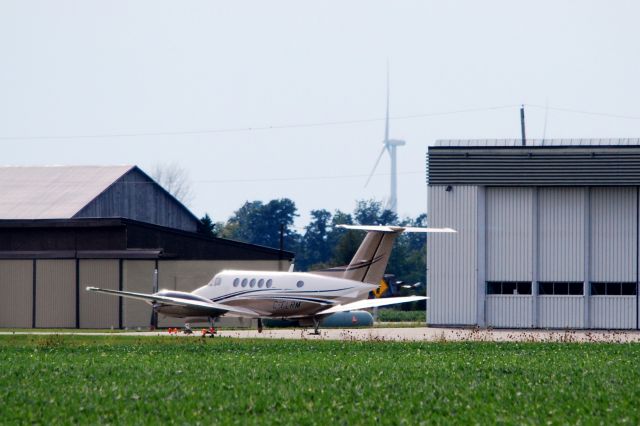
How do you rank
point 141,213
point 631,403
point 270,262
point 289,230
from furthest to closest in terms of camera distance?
point 289,230, point 141,213, point 270,262, point 631,403

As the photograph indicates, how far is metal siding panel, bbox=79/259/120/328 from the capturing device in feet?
208

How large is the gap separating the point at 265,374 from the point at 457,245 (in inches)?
1294

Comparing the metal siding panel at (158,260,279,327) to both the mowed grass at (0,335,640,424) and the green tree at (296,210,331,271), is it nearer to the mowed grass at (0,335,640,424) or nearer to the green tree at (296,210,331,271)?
the mowed grass at (0,335,640,424)

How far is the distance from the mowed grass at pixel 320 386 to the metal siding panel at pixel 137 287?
25.4 m

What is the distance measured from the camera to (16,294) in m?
64.4

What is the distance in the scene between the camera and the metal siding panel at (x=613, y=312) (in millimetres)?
→ 58219

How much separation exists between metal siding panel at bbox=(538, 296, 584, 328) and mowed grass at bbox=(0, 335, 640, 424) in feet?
67.0

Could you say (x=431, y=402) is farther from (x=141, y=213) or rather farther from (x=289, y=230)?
(x=289, y=230)

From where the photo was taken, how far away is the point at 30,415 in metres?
21.2

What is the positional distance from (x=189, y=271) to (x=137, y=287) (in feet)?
13.8

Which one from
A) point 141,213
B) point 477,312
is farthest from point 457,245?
point 141,213

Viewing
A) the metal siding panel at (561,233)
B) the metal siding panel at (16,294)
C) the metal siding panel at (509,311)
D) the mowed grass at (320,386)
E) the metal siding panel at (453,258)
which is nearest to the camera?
the mowed grass at (320,386)

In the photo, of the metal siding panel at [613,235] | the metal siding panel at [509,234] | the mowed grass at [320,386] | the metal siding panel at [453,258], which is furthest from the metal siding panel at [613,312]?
the mowed grass at [320,386]

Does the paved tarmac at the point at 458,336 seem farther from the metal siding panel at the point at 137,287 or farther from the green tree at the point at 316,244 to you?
the green tree at the point at 316,244
